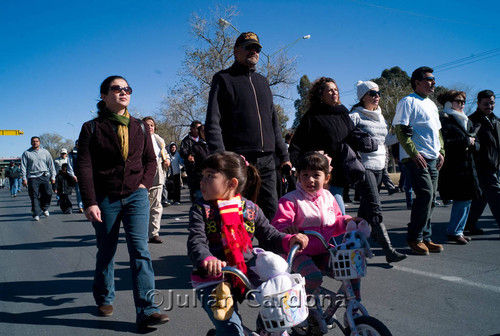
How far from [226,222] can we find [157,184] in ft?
14.7

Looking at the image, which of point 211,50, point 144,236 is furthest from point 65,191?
point 211,50

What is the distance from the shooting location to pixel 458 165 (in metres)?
5.75

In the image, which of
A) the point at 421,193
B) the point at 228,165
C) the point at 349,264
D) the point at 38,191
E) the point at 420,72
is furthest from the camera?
the point at 38,191

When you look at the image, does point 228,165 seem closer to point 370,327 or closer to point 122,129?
point 370,327

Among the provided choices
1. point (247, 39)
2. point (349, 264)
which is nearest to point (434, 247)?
point (349, 264)

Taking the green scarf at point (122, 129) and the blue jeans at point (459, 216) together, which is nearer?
the green scarf at point (122, 129)

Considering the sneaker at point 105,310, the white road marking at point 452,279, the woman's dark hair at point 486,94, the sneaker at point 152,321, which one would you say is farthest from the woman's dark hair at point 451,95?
the sneaker at point 105,310

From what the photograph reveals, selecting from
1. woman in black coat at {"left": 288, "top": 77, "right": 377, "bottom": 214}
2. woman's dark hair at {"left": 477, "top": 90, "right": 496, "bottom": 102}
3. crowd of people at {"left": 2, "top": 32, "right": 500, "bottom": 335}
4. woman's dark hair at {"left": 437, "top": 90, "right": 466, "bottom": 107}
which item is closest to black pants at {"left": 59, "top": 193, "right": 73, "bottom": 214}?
crowd of people at {"left": 2, "top": 32, "right": 500, "bottom": 335}

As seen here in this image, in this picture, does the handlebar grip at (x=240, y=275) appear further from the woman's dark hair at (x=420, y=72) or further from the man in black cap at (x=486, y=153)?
the man in black cap at (x=486, y=153)

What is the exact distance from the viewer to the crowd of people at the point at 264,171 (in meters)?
2.37

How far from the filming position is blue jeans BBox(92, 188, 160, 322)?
10.6ft

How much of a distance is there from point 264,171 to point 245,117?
0.52 meters

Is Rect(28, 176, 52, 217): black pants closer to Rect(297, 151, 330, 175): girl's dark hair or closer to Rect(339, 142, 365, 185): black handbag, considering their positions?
Rect(339, 142, 365, 185): black handbag

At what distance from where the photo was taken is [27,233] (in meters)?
8.85
